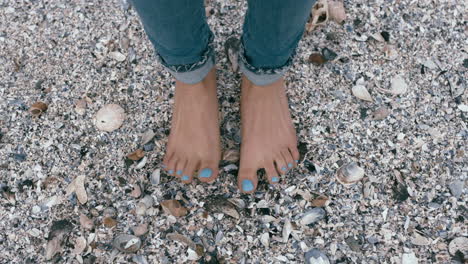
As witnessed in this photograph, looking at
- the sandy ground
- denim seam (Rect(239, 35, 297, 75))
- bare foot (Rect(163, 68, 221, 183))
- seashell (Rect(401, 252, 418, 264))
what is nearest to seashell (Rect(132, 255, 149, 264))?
the sandy ground

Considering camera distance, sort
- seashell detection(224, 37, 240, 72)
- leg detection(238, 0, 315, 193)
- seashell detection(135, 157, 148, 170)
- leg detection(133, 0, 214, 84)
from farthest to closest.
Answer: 1. seashell detection(224, 37, 240, 72)
2. seashell detection(135, 157, 148, 170)
3. leg detection(238, 0, 315, 193)
4. leg detection(133, 0, 214, 84)

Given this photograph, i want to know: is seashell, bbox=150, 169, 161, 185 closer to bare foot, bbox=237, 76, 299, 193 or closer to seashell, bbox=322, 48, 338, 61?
bare foot, bbox=237, 76, 299, 193

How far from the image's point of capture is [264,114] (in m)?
1.15

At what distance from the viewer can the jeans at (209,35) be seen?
2.43ft

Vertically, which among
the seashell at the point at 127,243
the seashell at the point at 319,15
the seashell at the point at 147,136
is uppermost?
the seashell at the point at 319,15

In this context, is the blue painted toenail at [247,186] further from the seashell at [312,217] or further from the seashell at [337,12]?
the seashell at [337,12]

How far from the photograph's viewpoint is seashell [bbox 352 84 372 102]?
129 centimetres

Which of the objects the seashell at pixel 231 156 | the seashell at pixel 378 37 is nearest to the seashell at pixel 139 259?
the seashell at pixel 231 156

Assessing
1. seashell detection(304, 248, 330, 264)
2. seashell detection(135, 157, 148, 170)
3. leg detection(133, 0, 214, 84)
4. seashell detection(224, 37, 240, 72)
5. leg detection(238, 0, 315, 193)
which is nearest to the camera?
leg detection(133, 0, 214, 84)

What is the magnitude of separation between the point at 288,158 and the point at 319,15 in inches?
20.5

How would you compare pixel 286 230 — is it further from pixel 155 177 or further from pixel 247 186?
pixel 155 177

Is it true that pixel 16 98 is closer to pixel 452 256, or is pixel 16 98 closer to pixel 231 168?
pixel 231 168

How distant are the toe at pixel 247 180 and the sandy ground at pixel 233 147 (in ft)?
0.11

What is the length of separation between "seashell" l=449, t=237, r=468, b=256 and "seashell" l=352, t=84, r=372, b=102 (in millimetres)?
465
